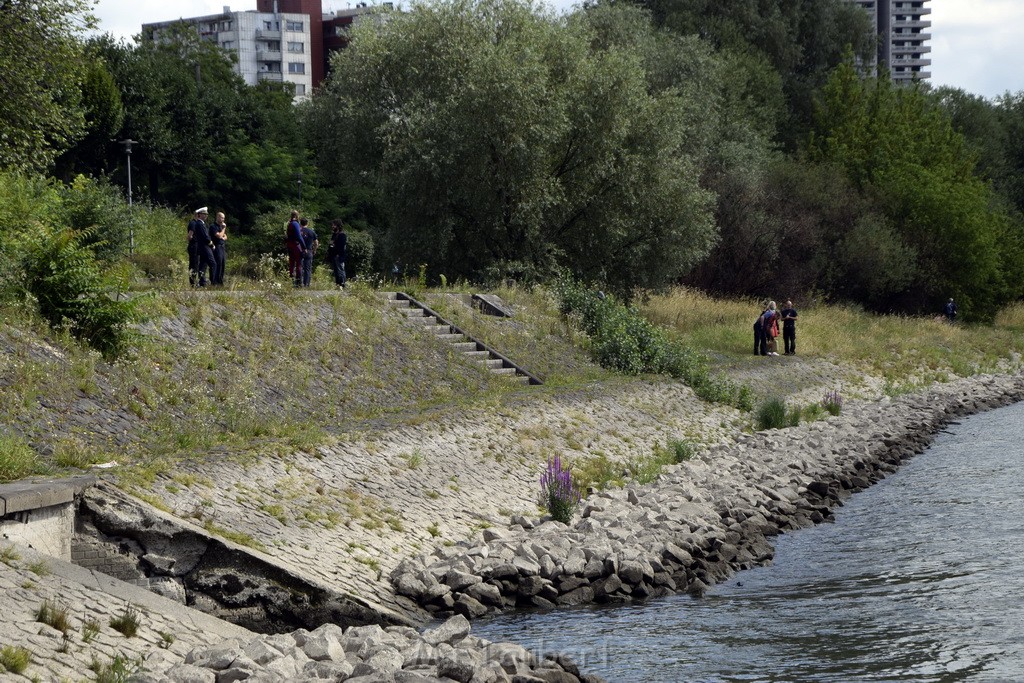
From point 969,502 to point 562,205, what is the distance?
58.8ft

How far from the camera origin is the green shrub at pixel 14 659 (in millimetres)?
8061

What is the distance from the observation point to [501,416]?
69.3 feet

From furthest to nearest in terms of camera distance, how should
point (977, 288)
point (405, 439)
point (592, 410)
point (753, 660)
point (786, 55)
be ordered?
point (786, 55), point (977, 288), point (592, 410), point (405, 439), point (753, 660)

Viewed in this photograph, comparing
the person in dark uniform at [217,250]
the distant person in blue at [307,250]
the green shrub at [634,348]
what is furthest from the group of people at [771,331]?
the person in dark uniform at [217,250]

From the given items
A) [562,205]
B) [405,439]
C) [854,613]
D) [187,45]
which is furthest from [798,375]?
[187,45]

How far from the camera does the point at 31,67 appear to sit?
31.5 meters

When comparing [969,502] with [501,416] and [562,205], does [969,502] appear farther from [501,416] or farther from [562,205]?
[562,205]

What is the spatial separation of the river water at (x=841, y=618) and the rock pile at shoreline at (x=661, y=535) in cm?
39

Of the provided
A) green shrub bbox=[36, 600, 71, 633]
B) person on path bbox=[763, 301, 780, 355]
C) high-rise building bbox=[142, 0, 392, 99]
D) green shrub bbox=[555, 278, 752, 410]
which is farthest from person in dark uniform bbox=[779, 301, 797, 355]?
high-rise building bbox=[142, 0, 392, 99]

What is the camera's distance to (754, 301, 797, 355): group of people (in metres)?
Answer: 38.8

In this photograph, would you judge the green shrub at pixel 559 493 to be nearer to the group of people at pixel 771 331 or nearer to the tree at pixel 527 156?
the tree at pixel 527 156

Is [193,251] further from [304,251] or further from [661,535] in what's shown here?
[661,535]

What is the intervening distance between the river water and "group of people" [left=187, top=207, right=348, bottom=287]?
473 inches

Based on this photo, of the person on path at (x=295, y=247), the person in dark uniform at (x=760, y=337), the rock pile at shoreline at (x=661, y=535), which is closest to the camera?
the rock pile at shoreline at (x=661, y=535)
